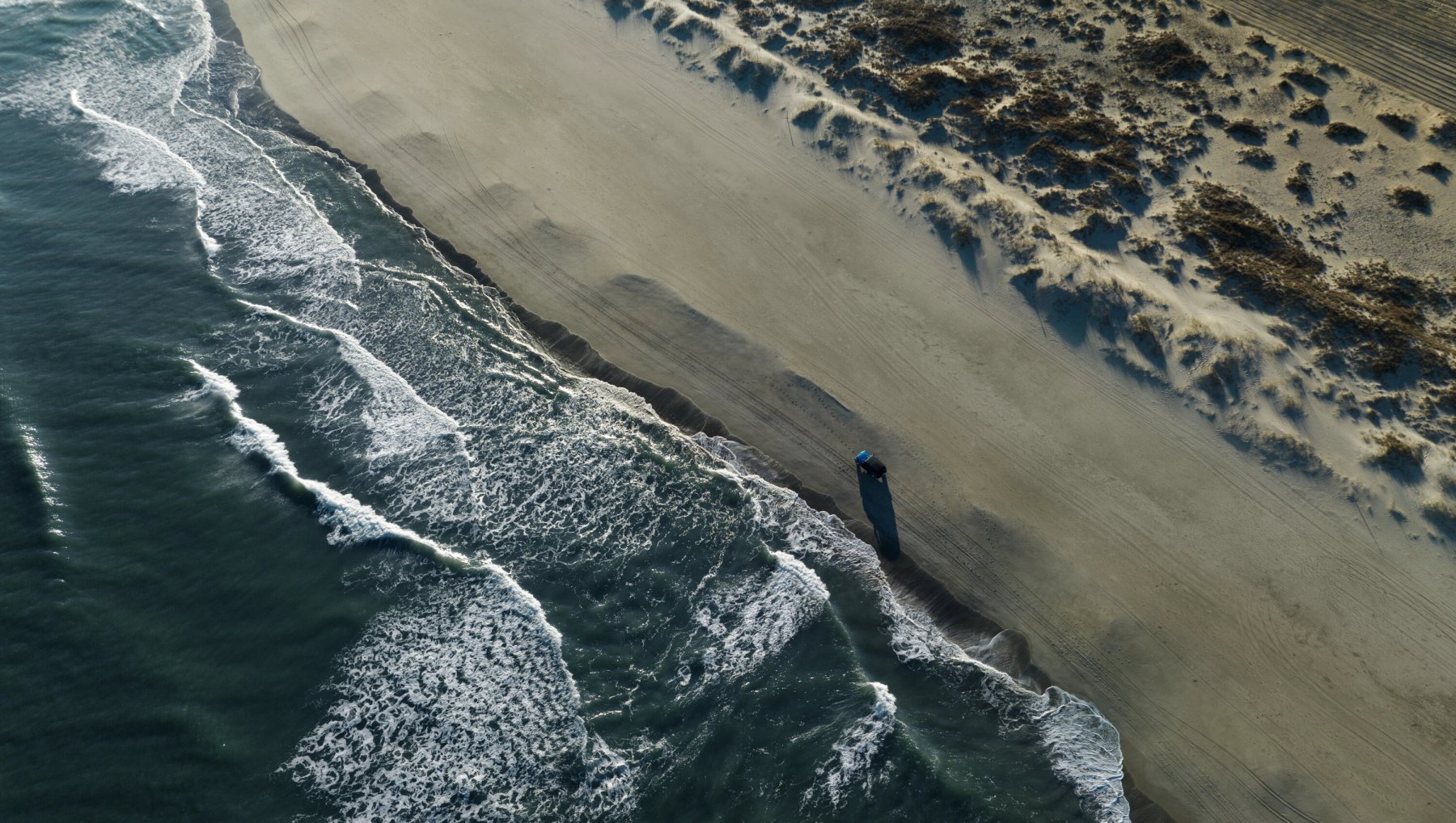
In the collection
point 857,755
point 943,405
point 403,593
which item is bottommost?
point 403,593

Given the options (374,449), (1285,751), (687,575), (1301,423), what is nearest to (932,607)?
(687,575)

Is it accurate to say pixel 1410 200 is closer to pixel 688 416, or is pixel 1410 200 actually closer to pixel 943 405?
pixel 943 405

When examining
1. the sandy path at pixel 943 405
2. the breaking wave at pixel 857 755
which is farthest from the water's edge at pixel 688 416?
the breaking wave at pixel 857 755

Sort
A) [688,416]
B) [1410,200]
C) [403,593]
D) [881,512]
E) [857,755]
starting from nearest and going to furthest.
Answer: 1. [857,755]
2. [403,593]
3. [881,512]
4. [688,416]
5. [1410,200]

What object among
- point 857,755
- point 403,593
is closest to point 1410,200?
point 857,755

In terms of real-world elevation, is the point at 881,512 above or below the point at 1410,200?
below

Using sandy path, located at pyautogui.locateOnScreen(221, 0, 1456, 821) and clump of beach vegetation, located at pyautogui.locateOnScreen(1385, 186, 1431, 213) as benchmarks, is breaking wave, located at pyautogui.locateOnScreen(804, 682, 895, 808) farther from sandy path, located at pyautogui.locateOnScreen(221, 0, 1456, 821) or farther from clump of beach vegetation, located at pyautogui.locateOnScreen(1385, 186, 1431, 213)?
clump of beach vegetation, located at pyautogui.locateOnScreen(1385, 186, 1431, 213)
